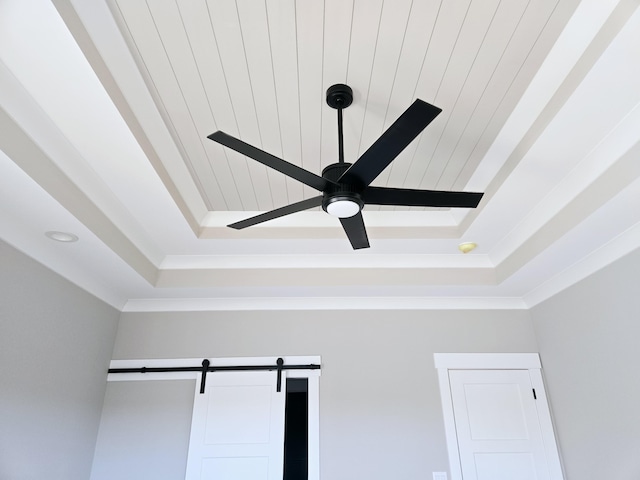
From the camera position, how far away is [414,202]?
1.76 meters

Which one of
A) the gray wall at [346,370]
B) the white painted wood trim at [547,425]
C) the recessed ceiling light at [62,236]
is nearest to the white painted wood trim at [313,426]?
the gray wall at [346,370]

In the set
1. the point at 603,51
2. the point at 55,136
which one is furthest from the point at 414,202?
the point at 55,136

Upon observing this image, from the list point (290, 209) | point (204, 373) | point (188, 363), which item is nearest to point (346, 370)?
point (204, 373)

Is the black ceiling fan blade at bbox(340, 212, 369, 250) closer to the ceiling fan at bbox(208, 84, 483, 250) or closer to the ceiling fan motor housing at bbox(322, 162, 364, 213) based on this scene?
the ceiling fan at bbox(208, 84, 483, 250)

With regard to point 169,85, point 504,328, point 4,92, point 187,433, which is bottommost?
point 187,433

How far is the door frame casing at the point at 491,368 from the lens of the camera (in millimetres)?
3074

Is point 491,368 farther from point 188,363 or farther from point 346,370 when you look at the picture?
point 188,363

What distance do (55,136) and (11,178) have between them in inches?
9.9

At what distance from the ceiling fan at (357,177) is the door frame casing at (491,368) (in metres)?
1.96

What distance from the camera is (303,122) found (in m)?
2.07

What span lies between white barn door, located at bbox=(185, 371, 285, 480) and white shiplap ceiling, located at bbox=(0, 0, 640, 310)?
1.02 meters

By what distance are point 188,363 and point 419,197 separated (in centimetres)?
248

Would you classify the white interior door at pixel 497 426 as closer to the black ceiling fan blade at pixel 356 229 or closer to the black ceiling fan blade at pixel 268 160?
the black ceiling fan blade at pixel 356 229

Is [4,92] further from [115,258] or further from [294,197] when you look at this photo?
[294,197]
